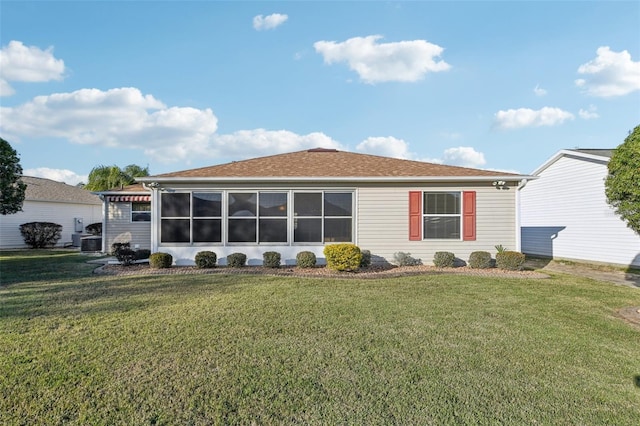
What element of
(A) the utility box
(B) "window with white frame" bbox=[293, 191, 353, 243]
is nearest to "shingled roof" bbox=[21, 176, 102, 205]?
(A) the utility box

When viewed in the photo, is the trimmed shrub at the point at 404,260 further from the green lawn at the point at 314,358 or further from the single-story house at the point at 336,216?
the green lawn at the point at 314,358

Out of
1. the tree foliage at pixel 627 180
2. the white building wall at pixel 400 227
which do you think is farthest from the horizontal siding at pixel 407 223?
the tree foliage at pixel 627 180

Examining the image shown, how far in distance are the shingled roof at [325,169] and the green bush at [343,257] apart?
242 cm

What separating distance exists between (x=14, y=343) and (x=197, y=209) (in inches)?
286

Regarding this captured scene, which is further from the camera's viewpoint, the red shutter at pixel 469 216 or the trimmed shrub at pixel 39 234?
the trimmed shrub at pixel 39 234

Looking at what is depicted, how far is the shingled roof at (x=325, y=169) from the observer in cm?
1124

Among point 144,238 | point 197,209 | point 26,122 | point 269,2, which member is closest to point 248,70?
point 269,2

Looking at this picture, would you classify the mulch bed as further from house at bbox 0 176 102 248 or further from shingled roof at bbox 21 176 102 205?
shingled roof at bbox 21 176 102 205

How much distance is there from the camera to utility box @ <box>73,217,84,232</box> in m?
23.0

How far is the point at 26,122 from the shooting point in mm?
20312

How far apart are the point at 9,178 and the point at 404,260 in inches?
594

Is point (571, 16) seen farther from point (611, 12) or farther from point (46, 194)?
point (46, 194)

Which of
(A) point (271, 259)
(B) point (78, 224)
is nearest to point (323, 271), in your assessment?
(A) point (271, 259)

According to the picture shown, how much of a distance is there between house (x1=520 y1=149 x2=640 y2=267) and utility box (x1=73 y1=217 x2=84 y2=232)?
2720 cm
